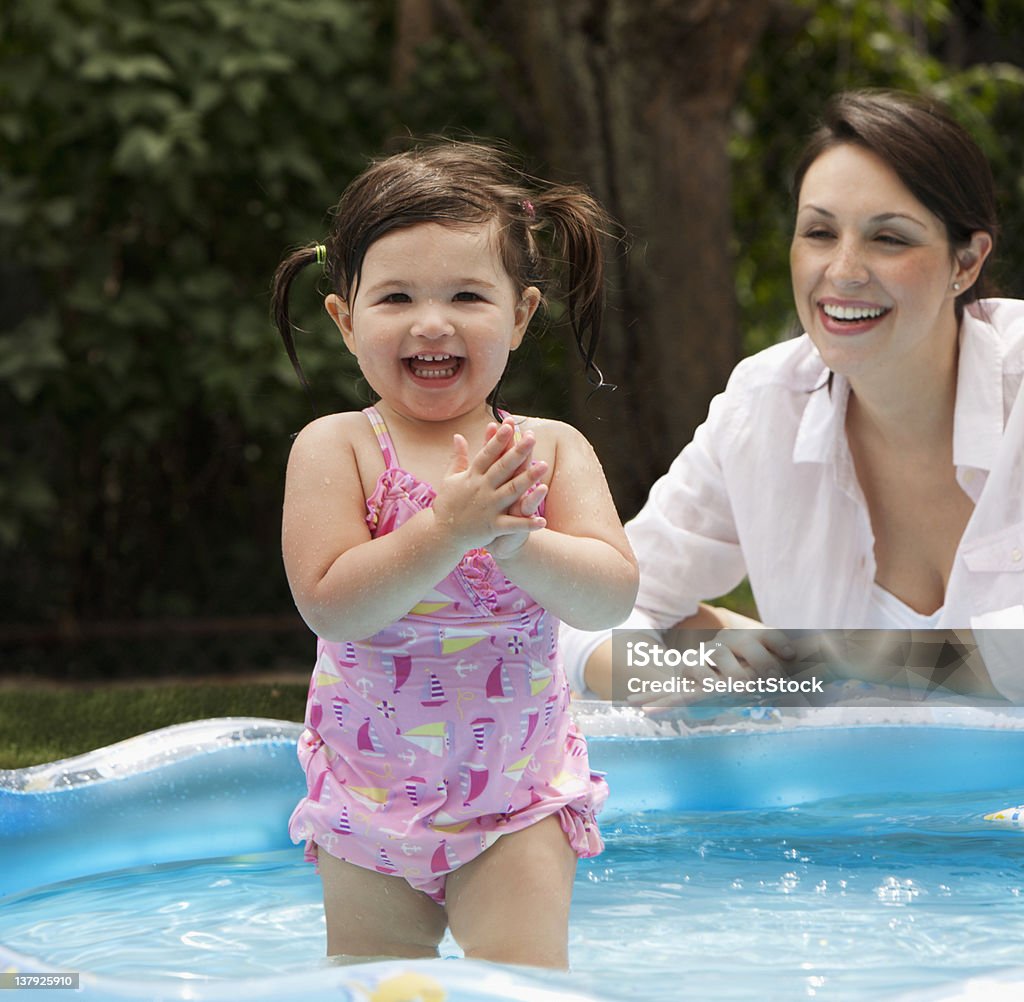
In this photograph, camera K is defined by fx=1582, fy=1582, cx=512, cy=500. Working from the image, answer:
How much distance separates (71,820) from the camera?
2.47m

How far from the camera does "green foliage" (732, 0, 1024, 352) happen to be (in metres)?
5.35

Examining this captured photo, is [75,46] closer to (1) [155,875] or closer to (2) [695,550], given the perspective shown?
(2) [695,550]

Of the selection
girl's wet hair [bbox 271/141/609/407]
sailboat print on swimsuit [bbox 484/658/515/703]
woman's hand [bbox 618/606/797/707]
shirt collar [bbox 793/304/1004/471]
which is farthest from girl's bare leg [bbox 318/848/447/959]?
shirt collar [bbox 793/304/1004/471]

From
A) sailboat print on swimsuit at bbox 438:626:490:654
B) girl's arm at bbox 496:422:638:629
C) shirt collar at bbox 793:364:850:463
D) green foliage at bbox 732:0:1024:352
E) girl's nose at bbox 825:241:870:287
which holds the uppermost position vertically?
green foliage at bbox 732:0:1024:352

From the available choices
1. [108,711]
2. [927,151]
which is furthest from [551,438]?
[108,711]

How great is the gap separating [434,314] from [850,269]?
1.20 meters

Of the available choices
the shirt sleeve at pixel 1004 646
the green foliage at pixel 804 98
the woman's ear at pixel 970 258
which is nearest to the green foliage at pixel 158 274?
the green foliage at pixel 804 98

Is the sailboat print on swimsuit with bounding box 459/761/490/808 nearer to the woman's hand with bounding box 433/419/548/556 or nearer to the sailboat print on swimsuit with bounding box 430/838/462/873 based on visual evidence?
the sailboat print on swimsuit with bounding box 430/838/462/873

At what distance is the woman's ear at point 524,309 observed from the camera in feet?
6.25

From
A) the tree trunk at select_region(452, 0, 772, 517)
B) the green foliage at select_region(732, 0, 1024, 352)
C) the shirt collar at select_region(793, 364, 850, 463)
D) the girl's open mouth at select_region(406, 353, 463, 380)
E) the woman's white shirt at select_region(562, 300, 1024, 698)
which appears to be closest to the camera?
the girl's open mouth at select_region(406, 353, 463, 380)

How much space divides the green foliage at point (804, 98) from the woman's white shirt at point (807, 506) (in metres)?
2.31

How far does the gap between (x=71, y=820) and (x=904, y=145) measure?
5.85 feet

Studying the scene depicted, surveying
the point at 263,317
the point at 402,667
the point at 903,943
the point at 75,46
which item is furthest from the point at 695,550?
the point at 75,46

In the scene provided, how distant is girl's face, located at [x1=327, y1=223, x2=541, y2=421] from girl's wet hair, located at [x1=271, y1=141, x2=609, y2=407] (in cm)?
2
